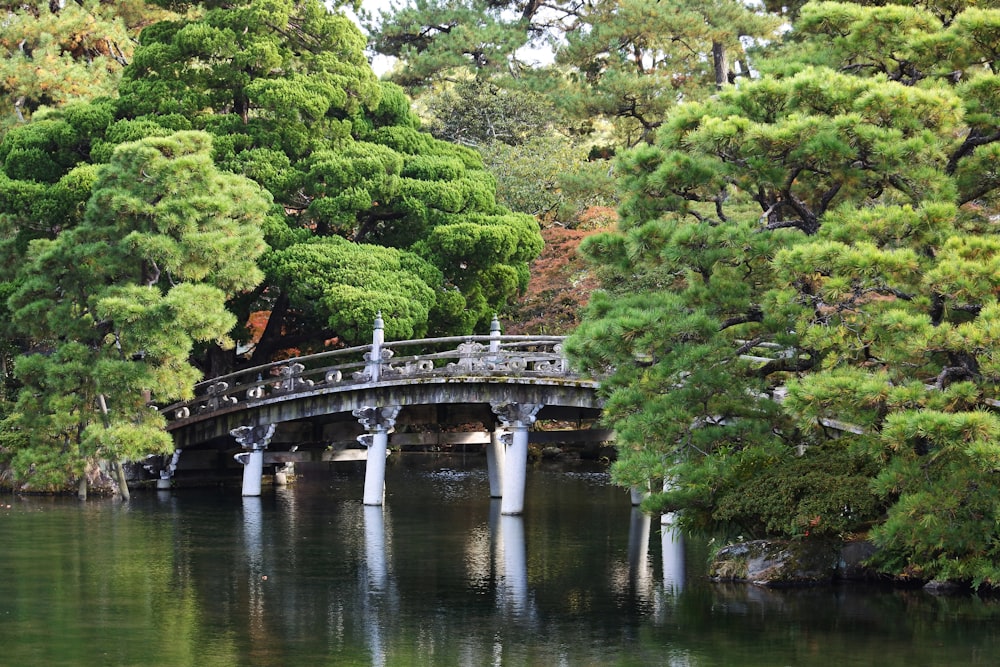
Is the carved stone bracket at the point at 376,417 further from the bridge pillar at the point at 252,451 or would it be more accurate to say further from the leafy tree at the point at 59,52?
the leafy tree at the point at 59,52

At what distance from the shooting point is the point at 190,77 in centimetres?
3144

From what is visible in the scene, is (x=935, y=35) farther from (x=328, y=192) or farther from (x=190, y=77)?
(x=190, y=77)

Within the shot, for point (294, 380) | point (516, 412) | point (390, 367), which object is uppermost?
point (390, 367)

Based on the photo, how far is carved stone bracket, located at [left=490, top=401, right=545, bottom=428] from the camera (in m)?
25.9

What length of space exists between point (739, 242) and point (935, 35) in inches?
142

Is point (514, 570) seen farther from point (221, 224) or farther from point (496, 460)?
point (221, 224)

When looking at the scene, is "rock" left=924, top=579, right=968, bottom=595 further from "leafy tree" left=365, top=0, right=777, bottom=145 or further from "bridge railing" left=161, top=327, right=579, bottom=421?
"leafy tree" left=365, top=0, right=777, bottom=145

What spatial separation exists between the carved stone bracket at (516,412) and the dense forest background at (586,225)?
342cm

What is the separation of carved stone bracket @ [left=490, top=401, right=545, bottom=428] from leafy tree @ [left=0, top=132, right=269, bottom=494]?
572 centimetres

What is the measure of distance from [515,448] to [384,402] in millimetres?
3152

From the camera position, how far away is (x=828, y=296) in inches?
633

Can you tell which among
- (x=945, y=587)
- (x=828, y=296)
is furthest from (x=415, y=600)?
(x=945, y=587)

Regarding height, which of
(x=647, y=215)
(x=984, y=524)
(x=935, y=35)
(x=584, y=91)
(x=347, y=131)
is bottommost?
(x=984, y=524)

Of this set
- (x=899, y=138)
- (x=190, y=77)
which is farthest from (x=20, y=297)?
(x=899, y=138)
